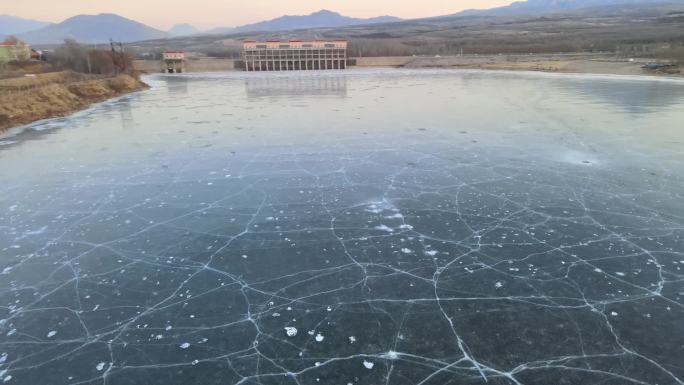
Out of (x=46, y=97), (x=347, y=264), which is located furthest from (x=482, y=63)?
(x=347, y=264)

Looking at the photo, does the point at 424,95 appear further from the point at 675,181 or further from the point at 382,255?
the point at 382,255

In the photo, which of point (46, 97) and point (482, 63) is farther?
point (482, 63)

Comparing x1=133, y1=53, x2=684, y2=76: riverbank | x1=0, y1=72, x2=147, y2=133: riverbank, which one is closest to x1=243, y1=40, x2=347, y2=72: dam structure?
x1=133, y1=53, x2=684, y2=76: riverbank

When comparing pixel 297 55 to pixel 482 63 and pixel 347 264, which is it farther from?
pixel 347 264

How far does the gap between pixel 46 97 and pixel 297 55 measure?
191ft

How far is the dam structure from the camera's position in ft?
228

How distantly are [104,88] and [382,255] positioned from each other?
2189cm

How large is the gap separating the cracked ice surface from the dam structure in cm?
6353

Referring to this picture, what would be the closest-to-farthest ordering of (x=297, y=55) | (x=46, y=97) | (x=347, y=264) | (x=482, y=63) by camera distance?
(x=347, y=264) → (x=46, y=97) → (x=482, y=63) → (x=297, y=55)

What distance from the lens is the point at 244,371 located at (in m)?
2.93

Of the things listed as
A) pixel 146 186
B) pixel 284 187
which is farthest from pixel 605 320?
pixel 146 186

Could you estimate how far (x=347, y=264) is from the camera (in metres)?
4.32

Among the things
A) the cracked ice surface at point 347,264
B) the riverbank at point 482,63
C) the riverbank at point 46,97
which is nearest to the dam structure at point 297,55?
the riverbank at point 482,63

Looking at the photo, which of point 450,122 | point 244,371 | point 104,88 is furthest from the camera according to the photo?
point 104,88
